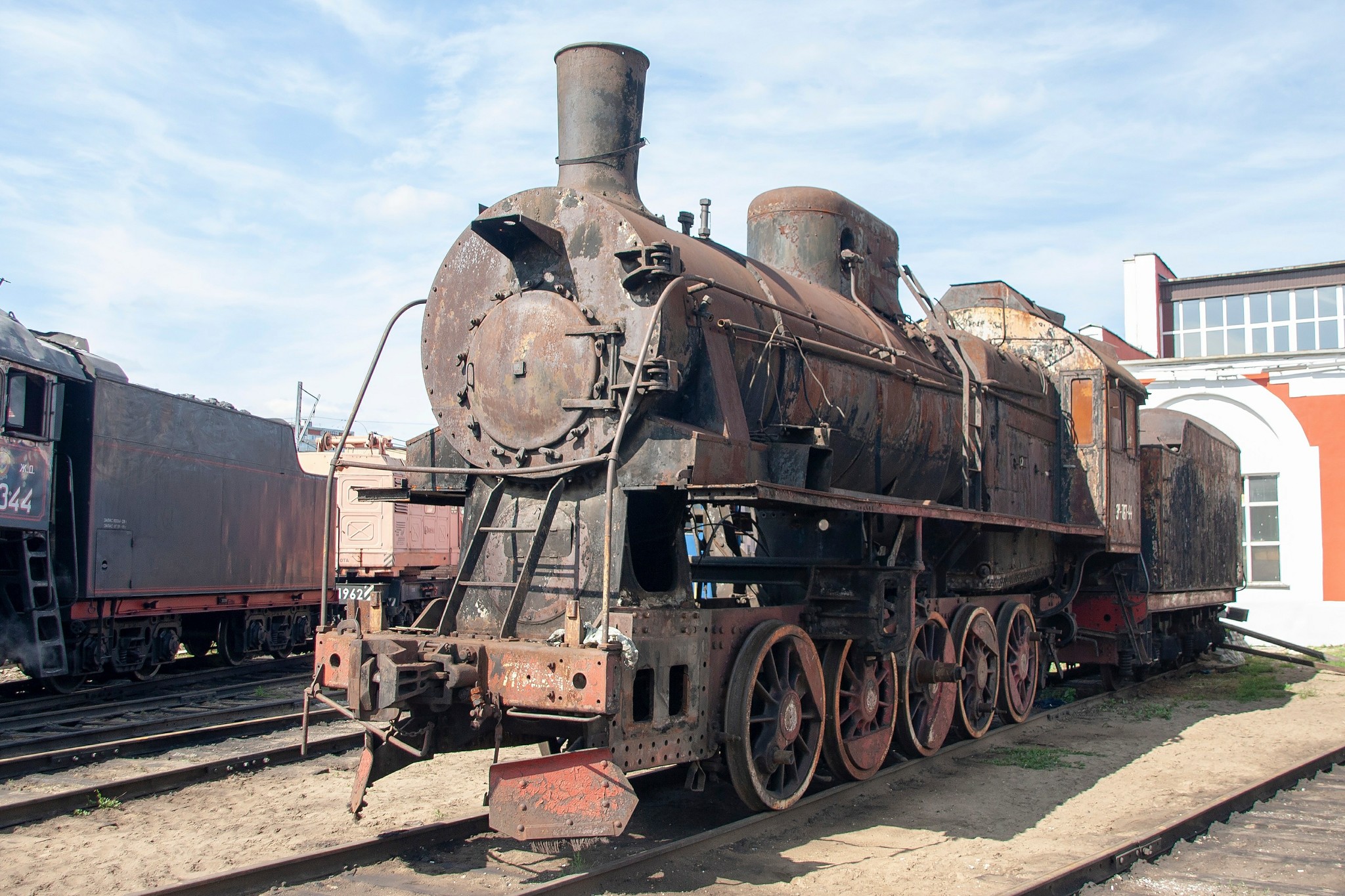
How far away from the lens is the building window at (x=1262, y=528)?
22.5 m

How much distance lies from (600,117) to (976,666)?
18.0 ft

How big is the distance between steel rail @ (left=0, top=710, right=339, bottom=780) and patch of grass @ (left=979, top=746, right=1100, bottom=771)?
221 inches

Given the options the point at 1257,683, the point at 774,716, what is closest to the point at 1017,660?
the point at 774,716

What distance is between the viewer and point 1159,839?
19.8 feet

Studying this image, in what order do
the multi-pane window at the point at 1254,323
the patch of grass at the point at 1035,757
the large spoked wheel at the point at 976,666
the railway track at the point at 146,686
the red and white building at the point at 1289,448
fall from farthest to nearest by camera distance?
the multi-pane window at the point at 1254,323
the red and white building at the point at 1289,448
the railway track at the point at 146,686
the large spoked wheel at the point at 976,666
the patch of grass at the point at 1035,757

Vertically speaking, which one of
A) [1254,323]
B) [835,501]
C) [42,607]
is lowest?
[42,607]

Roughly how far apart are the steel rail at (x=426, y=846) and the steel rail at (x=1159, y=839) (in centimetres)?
159

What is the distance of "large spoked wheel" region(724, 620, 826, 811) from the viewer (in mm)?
5988

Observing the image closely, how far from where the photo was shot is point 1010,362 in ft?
34.8

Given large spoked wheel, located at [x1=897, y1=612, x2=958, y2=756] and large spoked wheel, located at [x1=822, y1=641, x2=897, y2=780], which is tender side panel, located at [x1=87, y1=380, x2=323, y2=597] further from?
large spoked wheel, located at [x1=897, y1=612, x2=958, y2=756]

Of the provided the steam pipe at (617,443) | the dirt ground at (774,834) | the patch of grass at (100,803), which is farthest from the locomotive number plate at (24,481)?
the steam pipe at (617,443)

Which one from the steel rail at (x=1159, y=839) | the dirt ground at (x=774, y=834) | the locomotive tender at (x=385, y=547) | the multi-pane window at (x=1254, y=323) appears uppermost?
the multi-pane window at (x=1254, y=323)

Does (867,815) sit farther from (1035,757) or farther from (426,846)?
(426,846)

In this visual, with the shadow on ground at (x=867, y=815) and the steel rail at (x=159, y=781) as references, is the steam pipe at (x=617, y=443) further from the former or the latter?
the steel rail at (x=159, y=781)
